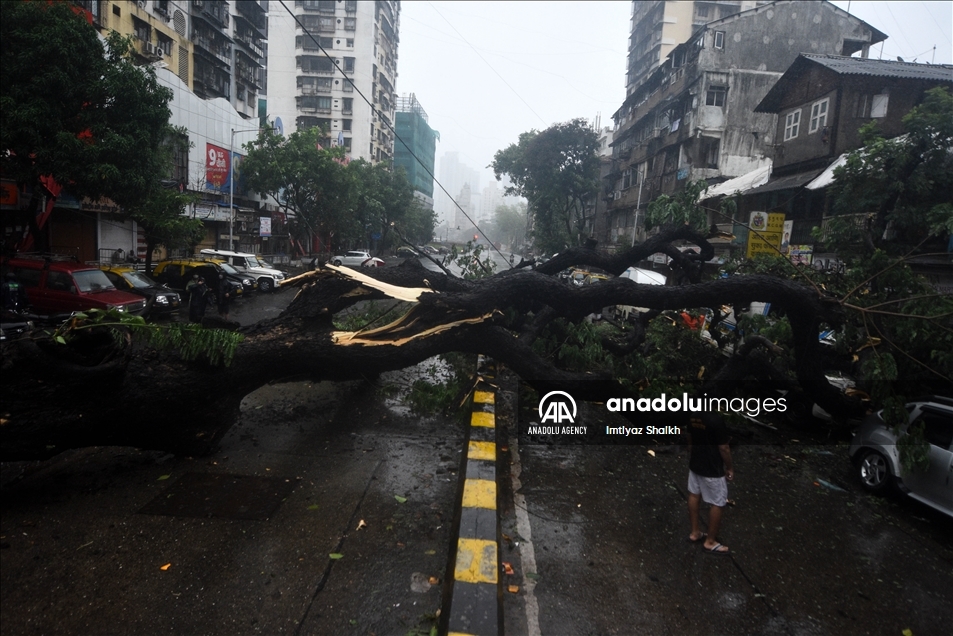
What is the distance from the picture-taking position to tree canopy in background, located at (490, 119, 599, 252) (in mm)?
37250

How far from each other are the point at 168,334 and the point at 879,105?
2011 cm

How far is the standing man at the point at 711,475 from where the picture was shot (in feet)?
14.6

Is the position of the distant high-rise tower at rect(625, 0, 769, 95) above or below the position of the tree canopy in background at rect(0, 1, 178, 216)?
above

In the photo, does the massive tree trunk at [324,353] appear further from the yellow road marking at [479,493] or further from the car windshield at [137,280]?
the car windshield at [137,280]

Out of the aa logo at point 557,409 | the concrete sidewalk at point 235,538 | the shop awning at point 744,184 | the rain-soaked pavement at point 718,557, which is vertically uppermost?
the shop awning at point 744,184

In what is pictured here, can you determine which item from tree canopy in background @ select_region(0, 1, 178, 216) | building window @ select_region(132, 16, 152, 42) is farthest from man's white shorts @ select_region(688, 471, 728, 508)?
building window @ select_region(132, 16, 152, 42)

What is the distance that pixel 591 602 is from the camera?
378 centimetres

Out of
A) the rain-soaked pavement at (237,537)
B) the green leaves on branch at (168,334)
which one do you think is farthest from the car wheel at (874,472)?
the green leaves on branch at (168,334)

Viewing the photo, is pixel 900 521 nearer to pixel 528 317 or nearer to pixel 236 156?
pixel 528 317

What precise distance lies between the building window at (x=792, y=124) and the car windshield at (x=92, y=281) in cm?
2243

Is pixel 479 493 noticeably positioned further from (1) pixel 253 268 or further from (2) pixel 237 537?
(1) pixel 253 268

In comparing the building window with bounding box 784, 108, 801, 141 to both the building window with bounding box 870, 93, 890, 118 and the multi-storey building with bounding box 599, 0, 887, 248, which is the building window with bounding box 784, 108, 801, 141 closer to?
the building window with bounding box 870, 93, 890, 118

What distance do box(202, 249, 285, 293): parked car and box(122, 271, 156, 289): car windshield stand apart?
581cm

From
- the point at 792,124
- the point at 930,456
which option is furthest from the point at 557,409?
the point at 792,124
